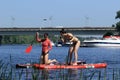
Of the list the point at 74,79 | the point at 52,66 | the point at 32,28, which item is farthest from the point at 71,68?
the point at 32,28

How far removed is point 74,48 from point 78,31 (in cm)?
11714

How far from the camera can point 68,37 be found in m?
30.1

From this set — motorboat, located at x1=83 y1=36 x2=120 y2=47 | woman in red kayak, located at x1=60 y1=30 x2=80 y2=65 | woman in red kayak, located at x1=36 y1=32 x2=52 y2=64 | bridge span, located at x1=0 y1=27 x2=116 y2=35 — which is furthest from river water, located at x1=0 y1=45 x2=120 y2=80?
motorboat, located at x1=83 y1=36 x2=120 y2=47

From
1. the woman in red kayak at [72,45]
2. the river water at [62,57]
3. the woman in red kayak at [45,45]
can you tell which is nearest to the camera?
the woman in red kayak at [45,45]

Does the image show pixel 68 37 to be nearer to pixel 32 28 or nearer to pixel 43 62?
pixel 43 62

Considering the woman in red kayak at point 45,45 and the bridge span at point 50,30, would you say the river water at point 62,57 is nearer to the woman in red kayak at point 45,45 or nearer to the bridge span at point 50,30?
the woman in red kayak at point 45,45

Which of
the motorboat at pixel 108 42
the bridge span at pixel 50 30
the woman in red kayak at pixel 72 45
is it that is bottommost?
the motorboat at pixel 108 42

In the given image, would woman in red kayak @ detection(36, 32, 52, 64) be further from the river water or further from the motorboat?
the motorboat

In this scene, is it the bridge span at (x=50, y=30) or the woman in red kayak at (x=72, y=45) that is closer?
the woman in red kayak at (x=72, y=45)

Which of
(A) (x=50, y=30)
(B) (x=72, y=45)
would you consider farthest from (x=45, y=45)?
(A) (x=50, y=30)

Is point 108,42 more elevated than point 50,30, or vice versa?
point 50,30

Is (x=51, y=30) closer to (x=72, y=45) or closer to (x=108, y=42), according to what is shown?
(x=108, y=42)

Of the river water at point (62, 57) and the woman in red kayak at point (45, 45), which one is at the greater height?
the woman in red kayak at point (45, 45)

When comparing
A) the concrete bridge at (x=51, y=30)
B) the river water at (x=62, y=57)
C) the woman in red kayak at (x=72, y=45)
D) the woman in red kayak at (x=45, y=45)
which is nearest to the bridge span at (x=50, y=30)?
the concrete bridge at (x=51, y=30)
